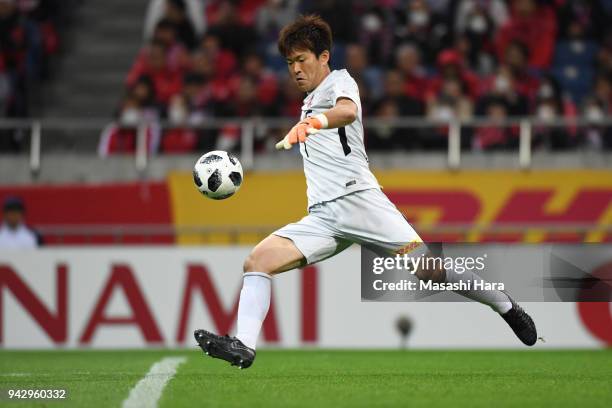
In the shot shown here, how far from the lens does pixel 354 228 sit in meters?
8.59

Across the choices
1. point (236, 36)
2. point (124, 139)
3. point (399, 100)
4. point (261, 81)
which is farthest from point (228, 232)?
point (236, 36)

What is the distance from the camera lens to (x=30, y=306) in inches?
583

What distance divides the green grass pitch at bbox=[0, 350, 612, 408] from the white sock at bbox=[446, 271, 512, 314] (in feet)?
1.65

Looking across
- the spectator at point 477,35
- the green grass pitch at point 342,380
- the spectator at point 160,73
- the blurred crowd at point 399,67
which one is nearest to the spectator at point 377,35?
the blurred crowd at point 399,67

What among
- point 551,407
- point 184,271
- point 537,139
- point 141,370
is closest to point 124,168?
point 184,271

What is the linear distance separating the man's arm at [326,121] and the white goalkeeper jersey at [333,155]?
1.36ft

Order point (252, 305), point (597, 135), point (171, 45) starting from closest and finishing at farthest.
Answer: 1. point (252, 305)
2. point (597, 135)
3. point (171, 45)

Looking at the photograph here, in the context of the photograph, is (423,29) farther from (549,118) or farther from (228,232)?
(228,232)

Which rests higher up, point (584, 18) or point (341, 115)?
point (584, 18)

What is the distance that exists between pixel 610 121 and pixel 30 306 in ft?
23.7

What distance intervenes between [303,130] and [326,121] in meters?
0.30

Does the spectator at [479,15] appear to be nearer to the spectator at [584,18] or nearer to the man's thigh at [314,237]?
the spectator at [584,18]

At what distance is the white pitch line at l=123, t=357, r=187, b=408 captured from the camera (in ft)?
23.3

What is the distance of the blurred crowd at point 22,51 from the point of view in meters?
17.9
